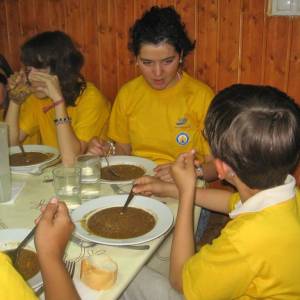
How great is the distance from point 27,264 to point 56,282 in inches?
6.6

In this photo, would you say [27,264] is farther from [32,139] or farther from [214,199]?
[32,139]

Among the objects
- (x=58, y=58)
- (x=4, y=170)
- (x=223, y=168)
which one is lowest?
(x=4, y=170)

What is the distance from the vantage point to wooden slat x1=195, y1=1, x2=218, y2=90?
236 centimetres

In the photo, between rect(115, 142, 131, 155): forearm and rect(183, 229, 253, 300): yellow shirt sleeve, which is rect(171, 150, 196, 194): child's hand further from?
rect(115, 142, 131, 155): forearm

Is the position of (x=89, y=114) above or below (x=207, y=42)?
below

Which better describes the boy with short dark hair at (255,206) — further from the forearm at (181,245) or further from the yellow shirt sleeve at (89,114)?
the yellow shirt sleeve at (89,114)

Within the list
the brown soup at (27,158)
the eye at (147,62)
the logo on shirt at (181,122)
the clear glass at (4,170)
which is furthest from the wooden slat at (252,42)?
the clear glass at (4,170)

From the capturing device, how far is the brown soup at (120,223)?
47.4 inches

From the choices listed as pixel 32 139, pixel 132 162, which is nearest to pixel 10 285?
pixel 132 162

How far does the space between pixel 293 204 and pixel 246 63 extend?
147 centimetres

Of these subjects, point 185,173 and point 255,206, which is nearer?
point 255,206

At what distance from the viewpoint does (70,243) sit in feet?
3.85

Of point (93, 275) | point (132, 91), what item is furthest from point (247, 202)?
point (132, 91)

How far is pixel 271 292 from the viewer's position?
1015 mm
